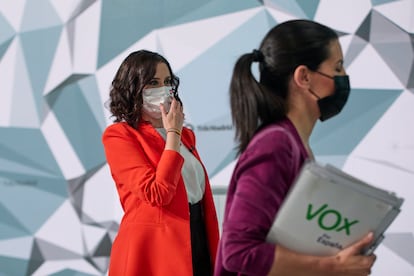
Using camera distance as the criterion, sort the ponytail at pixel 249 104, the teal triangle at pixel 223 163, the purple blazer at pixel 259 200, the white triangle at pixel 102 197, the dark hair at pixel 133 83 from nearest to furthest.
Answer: the purple blazer at pixel 259 200
the ponytail at pixel 249 104
the dark hair at pixel 133 83
the teal triangle at pixel 223 163
the white triangle at pixel 102 197

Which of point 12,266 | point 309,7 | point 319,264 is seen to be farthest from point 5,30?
point 319,264

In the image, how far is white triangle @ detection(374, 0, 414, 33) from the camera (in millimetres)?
3092

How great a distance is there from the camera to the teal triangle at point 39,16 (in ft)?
11.7

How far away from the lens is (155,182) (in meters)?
1.87

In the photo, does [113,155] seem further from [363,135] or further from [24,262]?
[24,262]

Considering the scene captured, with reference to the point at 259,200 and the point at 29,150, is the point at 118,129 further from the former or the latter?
the point at 29,150

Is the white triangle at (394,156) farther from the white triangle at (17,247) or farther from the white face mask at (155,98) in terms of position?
the white triangle at (17,247)

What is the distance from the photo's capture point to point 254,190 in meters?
1.08

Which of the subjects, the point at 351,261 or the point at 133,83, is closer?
the point at 351,261

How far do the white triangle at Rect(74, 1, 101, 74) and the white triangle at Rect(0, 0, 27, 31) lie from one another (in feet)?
1.21

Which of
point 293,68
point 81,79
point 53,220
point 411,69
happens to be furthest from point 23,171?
point 293,68

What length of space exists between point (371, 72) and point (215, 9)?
2.92ft

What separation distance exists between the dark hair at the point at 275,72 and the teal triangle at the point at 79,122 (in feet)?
7.68

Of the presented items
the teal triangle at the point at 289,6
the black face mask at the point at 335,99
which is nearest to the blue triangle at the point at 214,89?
the teal triangle at the point at 289,6
